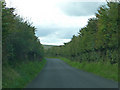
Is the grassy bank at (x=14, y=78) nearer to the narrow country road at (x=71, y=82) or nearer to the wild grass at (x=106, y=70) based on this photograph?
the narrow country road at (x=71, y=82)

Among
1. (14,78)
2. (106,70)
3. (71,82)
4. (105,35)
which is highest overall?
(105,35)

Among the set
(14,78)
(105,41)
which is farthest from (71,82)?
(105,41)

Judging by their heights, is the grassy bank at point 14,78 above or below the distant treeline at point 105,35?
below

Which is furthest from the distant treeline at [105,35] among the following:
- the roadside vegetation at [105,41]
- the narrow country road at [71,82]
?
the narrow country road at [71,82]

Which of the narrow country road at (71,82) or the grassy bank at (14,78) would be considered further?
the narrow country road at (71,82)

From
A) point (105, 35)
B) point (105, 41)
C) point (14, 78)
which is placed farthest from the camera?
point (105, 41)

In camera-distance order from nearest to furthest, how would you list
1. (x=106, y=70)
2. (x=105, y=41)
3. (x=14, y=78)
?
(x=14, y=78) → (x=106, y=70) → (x=105, y=41)

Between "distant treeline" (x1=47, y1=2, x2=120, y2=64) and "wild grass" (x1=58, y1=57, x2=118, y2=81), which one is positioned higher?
"distant treeline" (x1=47, y1=2, x2=120, y2=64)

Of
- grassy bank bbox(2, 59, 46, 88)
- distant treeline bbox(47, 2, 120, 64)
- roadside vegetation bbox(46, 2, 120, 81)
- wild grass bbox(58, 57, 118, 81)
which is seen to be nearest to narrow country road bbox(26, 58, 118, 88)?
grassy bank bbox(2, 59, 46, 88)

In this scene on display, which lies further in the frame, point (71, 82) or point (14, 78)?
point (71, 82)

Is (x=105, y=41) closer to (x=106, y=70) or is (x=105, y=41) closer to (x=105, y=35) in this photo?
(x=105, y=35)

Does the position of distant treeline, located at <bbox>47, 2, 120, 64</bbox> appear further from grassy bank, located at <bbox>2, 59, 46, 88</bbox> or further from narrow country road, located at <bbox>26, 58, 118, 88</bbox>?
grassy bank, located at <bbox>2, 59, 46, 88</bbox>

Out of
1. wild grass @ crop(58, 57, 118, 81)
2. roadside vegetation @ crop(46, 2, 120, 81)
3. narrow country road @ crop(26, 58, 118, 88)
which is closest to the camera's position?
narrow country road @ crop(26, 58, 118, 88)

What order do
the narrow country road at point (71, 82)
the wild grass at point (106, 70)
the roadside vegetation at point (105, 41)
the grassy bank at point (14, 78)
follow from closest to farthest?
the grassy bank at point (14, 78)
the narrow country road at point (71, 82)
the wild grass at point (106, 70)
the roadside vegetation at point (105, 41)
